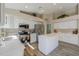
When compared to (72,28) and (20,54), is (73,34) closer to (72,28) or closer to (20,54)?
(72,28)

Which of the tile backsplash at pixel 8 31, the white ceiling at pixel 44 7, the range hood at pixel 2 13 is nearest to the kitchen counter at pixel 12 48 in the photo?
the tile backsplash at pixel 8 31

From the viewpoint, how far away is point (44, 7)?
4.53 ft

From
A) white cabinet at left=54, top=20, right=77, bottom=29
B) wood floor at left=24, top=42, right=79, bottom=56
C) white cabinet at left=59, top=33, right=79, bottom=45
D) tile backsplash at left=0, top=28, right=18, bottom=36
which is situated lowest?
wood floor at left=24, top=42, right=79, bottom=56

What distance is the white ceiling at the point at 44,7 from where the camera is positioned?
1.35 meters

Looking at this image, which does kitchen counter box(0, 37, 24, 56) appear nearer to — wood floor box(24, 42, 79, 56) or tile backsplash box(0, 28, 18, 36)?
tile backsplash box(0, 28, 18, 36)

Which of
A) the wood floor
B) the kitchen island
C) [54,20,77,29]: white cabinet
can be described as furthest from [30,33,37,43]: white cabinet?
[54,20,77,29]: white cabinet

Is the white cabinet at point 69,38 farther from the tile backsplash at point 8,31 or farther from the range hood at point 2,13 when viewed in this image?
the range hood at point 2,13

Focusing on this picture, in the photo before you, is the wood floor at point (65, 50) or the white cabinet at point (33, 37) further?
the white cabinet at point (33, 37)

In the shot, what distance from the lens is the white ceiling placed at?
135cm

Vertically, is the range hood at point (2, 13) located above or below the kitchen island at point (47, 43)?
above

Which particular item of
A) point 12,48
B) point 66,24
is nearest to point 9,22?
point 12,48

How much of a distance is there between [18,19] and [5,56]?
512mm

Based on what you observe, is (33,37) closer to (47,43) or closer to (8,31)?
(47,43)

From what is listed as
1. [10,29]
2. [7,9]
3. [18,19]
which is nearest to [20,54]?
[10,29]
